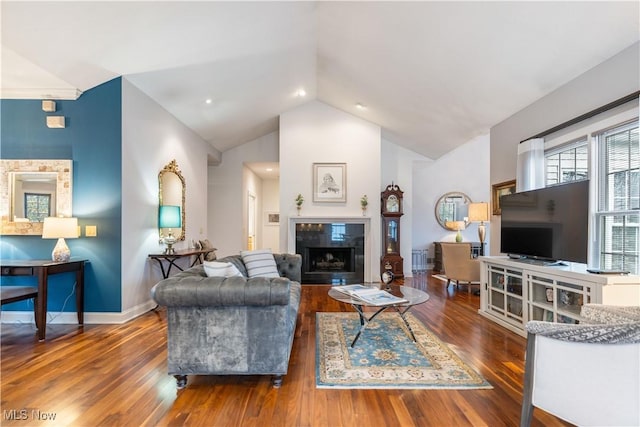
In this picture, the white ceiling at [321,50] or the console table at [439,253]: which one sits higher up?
the white ceiling at [321,50]

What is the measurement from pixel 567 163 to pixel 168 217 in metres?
5.01

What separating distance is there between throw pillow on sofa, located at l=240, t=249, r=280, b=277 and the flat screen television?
2.85 metres

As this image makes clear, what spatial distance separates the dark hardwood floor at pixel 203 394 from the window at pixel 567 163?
189cm

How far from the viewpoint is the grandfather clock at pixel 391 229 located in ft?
22.2

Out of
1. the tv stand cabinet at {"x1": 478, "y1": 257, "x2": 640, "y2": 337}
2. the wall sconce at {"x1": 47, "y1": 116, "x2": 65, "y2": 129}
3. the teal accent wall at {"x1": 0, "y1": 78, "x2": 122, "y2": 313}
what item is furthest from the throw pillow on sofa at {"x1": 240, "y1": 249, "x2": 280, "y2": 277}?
the tv stand cabinet at {"x1": 478, "y1": 257, "x2": 640, "y2": 337}

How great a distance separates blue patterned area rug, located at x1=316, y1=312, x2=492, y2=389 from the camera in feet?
7.39

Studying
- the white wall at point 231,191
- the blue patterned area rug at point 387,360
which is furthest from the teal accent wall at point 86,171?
the white wall at point 231,191

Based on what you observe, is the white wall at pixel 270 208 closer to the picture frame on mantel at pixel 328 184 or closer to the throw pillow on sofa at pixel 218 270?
the picture frame on mantel at pixel 328 184

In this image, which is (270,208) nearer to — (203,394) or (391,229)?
(391,229)

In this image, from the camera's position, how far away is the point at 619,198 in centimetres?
278

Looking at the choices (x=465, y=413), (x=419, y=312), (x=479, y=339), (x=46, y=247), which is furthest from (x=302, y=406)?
(x=46, y=247)

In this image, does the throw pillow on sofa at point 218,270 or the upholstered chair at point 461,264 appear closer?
the throw pillow on sofa at point 218,270

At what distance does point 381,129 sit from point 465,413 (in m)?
5.64

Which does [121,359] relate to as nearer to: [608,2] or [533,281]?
[533,281]
